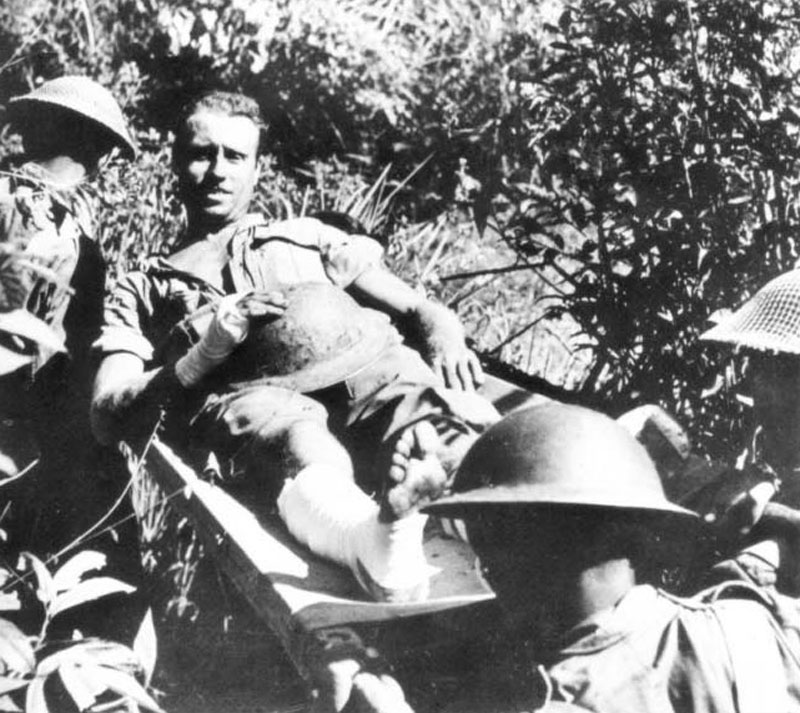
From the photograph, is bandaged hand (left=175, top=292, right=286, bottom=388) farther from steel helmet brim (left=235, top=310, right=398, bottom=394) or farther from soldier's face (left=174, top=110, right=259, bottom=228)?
soldier's face (left=174, top=110, right=259, bottom=228)

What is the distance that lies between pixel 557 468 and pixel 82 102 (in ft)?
7.90

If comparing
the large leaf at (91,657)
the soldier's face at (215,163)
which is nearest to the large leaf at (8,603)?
Result: the large leaf at (91,657)

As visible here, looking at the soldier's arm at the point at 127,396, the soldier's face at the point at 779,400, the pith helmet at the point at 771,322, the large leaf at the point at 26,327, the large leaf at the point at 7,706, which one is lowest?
the soldier's arm at the point at 127,396

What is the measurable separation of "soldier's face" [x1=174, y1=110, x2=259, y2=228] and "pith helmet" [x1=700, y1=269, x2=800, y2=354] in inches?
67.9

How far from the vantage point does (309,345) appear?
303 centimetres

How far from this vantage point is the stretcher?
196 cm

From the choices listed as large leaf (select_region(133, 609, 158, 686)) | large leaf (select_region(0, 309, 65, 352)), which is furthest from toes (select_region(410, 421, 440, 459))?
large leaf (select_region(0, 309, 65, 352))

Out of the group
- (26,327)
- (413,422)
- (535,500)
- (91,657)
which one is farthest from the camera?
(413,422)

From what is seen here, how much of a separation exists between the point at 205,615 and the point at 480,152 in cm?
320

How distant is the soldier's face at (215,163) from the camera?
3541mm

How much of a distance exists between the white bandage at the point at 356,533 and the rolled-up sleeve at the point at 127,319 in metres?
0.95

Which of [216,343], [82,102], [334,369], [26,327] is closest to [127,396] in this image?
[216,343]

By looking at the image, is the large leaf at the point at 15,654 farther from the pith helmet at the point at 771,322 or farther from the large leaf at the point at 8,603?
the pith helmet at the point at 771,322

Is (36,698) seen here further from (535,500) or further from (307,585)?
(535,500)
